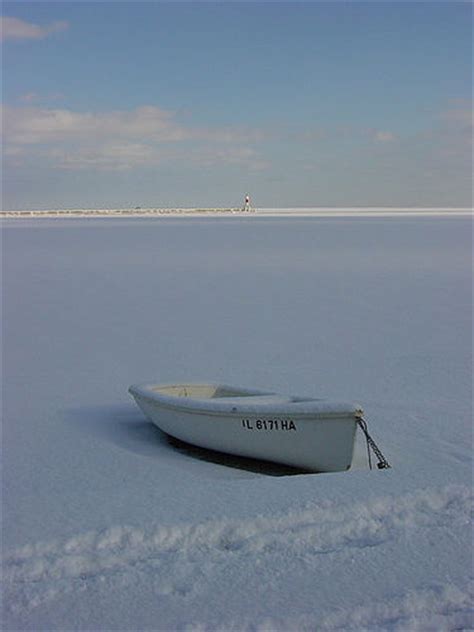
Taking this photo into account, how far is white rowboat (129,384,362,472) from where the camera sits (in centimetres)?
494

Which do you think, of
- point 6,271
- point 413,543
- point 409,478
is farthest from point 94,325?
point 6,271

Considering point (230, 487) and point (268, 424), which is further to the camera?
point (268, 424)

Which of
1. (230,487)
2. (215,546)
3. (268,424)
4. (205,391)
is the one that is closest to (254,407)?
(268,424)

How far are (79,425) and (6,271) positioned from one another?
13.1 metres

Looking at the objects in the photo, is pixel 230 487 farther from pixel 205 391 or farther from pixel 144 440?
pixel 205 391

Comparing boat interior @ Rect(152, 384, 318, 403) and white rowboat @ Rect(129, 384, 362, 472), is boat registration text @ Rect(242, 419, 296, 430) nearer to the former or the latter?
white rowboat @ Rect(129, 384, 362, 472)

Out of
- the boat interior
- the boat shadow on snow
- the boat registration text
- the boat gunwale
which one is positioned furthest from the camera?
the boat interior

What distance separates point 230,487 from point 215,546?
2.59ft

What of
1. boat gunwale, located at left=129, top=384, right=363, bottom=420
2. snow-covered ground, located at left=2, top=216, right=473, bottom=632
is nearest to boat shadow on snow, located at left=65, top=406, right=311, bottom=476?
snow-covered ground, located at left=2, top=216, right=473, bottom=632

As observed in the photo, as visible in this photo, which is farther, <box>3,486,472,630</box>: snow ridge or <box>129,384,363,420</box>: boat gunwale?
<box>129,384,363,420</box>: boat gunwale

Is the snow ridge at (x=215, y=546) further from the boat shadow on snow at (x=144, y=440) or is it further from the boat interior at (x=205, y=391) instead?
the boat interior at (x=205, y=391)

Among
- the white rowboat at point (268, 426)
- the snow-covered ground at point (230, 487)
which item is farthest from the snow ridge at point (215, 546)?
the white rowboat at point (268, 426)

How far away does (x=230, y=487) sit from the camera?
4.77 metres

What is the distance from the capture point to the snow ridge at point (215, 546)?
348cm
